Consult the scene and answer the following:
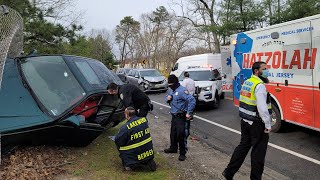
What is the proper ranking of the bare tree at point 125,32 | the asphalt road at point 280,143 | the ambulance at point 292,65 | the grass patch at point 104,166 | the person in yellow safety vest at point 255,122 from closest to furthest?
the person in yellow safety vest at point 255,122, the grass patch at point 104,166, the asphalt road at point 280,143, the ambulance at point 292,65, the bare tree at point 125,32

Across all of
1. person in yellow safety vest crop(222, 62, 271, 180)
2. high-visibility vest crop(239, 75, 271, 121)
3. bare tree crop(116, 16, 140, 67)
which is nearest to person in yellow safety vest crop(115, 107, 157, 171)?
person in yellow safety vest crop(222, 62, 271, 180)

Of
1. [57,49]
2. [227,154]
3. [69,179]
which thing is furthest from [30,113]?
[57,49]

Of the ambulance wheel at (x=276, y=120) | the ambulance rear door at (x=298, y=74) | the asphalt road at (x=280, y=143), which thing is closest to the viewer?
the asphalt road at (x=280, y=143)

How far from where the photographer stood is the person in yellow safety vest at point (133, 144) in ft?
17.1

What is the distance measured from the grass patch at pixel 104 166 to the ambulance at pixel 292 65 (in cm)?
335

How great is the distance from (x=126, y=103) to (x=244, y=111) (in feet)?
6.47

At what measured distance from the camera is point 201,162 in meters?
6.05

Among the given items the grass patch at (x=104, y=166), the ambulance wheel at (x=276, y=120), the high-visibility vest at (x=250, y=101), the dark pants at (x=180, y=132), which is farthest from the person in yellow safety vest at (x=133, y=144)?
the ambulance wheel at (x=276, y=120)

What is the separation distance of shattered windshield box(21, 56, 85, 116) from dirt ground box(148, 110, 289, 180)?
2.09 meters

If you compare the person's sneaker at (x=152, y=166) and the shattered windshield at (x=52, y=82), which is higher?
the shattered windshield at (x=52, y=82)

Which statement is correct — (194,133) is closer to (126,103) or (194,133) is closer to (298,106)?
(298,106)

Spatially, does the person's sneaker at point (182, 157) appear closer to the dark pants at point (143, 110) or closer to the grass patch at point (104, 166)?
the grass patch at point (104, 166)

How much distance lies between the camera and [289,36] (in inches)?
297

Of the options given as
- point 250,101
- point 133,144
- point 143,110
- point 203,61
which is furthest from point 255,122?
point 203,61
